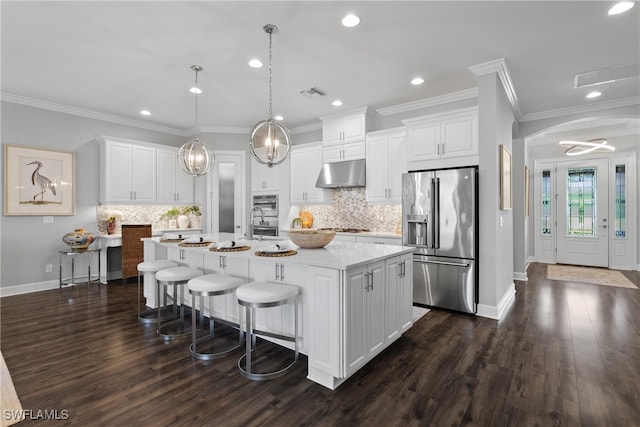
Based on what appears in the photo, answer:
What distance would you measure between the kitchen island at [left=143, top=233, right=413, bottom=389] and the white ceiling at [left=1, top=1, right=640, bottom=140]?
2112mm

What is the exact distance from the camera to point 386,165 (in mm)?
5047

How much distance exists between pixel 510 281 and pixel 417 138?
2.53m

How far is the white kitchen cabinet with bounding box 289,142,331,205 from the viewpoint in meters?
5.91

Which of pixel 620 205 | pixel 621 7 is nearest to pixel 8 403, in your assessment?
pixel 621 7

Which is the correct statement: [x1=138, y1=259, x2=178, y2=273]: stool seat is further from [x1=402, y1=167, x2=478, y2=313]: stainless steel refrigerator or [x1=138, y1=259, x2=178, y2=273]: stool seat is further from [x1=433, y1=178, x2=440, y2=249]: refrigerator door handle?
[x1=433, y1=178, x2=440, y2=249]: refrigerator door handle

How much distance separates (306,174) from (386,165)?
167 centimetres

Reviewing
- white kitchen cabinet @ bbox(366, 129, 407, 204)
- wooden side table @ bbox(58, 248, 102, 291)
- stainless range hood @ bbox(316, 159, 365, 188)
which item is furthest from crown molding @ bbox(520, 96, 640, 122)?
wooden side table @ bbox(58, 248, 102, 291)

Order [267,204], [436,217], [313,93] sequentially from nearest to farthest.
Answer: [436,217], [313,93], [267,204]

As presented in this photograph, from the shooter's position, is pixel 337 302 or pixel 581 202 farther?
pixel 581 202

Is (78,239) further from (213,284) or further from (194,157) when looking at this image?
(213,284)

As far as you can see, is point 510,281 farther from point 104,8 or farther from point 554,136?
point 104,8

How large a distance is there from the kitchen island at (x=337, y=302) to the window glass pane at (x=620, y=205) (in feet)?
22.2

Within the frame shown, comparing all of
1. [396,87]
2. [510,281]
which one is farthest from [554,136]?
[396,87]

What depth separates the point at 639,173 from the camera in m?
6.64
